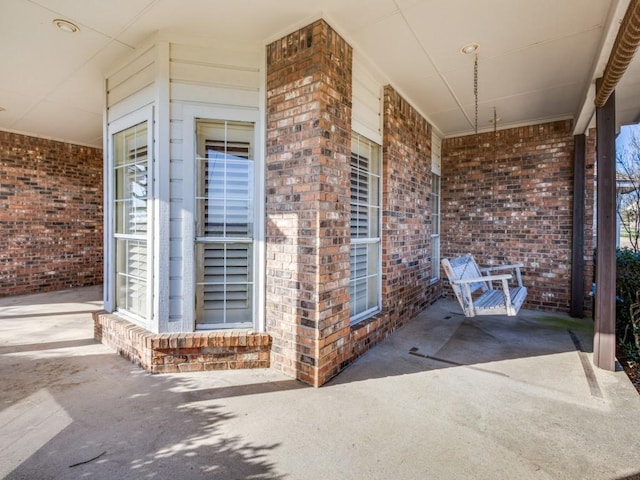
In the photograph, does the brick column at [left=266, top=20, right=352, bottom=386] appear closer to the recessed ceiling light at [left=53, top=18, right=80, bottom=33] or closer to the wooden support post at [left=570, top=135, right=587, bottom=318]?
the recessed ceiling light at [left=53, top=18, right=80, bottom=33]

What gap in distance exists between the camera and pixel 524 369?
10.8ft

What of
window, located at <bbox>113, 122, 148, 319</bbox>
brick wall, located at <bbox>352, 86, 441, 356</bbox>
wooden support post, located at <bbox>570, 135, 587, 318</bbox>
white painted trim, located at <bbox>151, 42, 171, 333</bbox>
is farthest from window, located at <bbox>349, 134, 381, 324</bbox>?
wooden support post, located at <bbox>570, 135, 587, 318</bbox>

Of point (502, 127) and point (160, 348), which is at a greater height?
point (502, 127)

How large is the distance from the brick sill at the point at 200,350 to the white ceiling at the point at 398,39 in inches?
113

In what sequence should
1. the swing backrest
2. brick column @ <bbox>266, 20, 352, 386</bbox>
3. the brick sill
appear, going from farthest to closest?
the swing backrest, the brick sill, brick column @ <bbox>266, 20, 352, 386</bbox>

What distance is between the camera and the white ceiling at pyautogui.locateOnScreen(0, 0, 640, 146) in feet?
8.97

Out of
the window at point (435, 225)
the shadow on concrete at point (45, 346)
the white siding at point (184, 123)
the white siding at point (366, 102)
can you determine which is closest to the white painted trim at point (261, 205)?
the white siding at point (184, 123)

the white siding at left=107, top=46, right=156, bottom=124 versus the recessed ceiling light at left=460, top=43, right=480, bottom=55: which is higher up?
the recessed ceiling light at left=460, top=43, right=480, bottom=55

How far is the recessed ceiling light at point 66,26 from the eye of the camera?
9.59 ft

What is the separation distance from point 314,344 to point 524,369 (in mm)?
2159

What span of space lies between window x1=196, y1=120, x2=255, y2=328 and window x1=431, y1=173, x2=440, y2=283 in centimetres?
406

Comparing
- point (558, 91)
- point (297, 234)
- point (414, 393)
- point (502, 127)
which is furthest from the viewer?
point (502, 127)

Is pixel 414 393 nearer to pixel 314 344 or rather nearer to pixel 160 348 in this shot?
pixel 314 344

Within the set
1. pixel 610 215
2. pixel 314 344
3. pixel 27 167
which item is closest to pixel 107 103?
pixel 314 344
